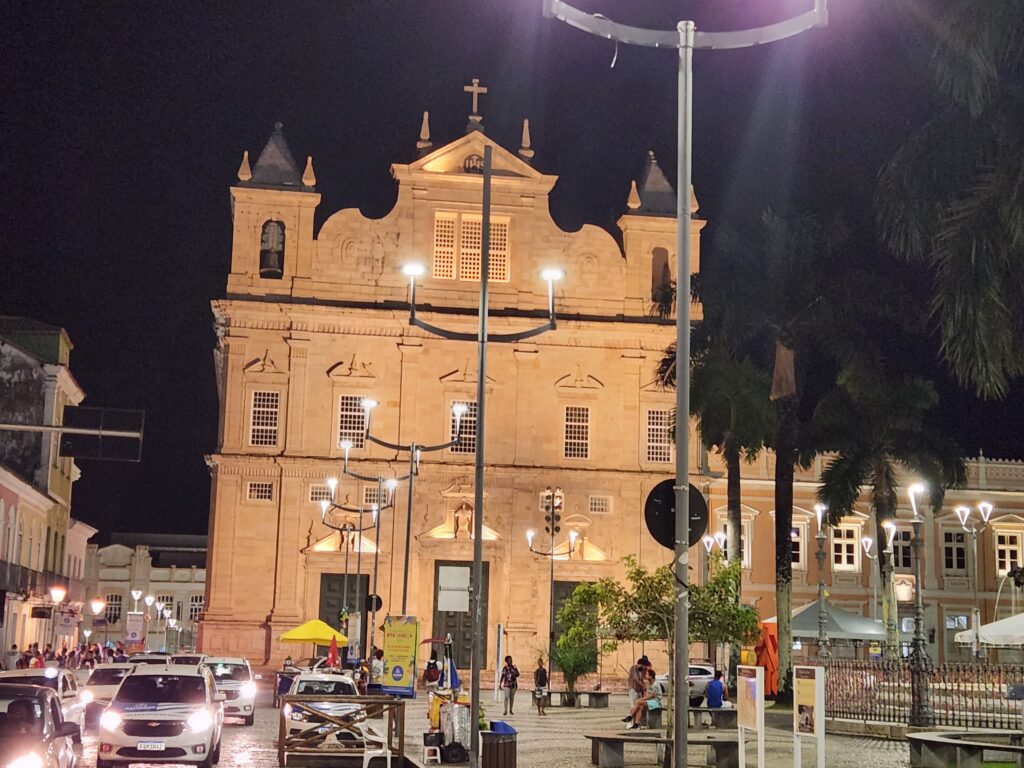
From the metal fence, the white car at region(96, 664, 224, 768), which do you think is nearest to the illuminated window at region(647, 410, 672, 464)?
the metal fence

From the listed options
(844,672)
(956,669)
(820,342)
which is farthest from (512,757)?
(820,342)

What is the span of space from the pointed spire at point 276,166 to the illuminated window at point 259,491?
482 inches

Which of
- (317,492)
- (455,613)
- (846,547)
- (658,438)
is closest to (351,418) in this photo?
(317,492)

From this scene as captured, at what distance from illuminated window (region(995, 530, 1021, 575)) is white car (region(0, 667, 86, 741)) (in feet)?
153

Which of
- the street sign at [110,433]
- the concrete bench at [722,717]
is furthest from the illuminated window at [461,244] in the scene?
the street sign at [110,433]

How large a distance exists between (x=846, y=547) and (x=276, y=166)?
29.8 metres

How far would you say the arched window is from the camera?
186 feet

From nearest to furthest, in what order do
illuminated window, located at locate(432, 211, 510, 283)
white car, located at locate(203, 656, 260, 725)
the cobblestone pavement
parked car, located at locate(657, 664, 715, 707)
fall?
the cobblestone pavement, white car, located at locate(203, 656, 260, 725), parked car, located at locate(657, 664, 715, 707), illuminated window, located at locate(432, 211, 510, 283)

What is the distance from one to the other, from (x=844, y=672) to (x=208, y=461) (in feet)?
103

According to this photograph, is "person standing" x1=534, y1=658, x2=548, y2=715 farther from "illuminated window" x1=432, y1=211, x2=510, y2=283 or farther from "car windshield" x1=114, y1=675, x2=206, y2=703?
"illuminated window" x1=432, y1=211, x2=510, y2=283

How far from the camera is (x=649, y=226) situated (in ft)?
193

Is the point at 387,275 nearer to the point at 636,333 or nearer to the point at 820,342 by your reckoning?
the point at 636,333

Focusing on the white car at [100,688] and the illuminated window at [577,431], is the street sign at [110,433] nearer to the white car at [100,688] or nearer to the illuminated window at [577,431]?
the white car at [100,688]

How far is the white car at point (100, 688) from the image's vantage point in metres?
26.9
